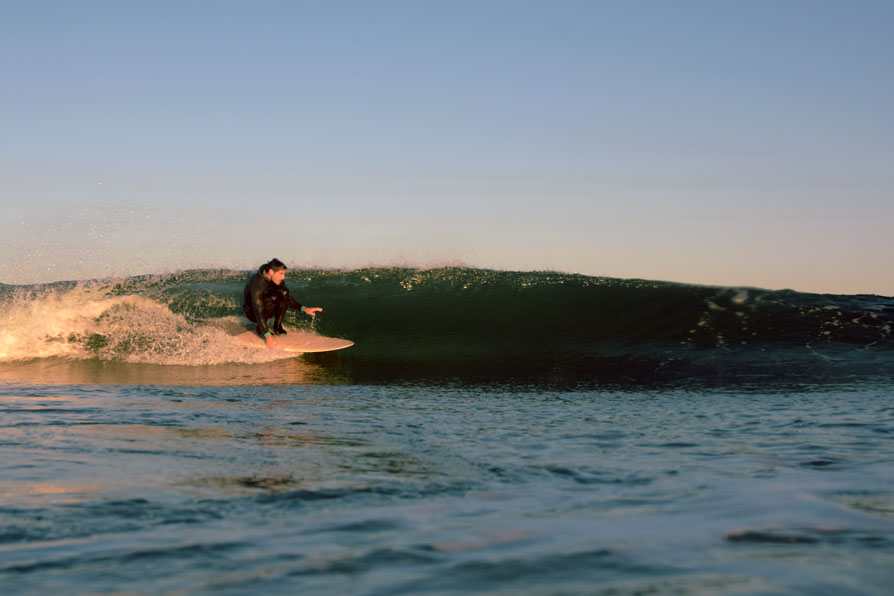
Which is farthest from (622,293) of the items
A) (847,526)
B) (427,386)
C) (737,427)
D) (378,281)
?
(847,526)

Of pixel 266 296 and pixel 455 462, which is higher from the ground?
pixel 266 296

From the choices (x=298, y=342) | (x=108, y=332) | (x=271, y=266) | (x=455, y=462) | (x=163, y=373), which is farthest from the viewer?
(x=108, y=332)

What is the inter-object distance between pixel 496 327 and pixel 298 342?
3.13 m

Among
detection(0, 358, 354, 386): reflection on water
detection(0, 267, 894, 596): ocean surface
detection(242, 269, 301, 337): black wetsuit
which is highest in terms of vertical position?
detection(242, 269, 301, 337): black wetsuit

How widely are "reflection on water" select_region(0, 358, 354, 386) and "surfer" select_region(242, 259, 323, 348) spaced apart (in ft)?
1.85

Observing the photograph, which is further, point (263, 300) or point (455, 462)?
point (263, 300)

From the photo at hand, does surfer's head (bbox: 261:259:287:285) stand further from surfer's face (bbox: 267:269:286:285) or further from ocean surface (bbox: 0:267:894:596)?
ocean surface (bbox: 0:267:894:596)

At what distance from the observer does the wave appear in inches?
396

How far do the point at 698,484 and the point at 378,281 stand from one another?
498 inches

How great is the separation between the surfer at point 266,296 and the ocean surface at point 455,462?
0.48 metres

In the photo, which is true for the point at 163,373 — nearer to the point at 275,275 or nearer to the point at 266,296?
the point at 266,296

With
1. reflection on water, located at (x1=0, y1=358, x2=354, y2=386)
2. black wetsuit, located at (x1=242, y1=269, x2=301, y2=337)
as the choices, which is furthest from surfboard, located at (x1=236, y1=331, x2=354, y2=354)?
reflection on water, located at (x1=0, y1=358, x2=354, y2=386)

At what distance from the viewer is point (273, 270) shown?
10.4 metres

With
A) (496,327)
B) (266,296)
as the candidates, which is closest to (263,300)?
(266,296)
